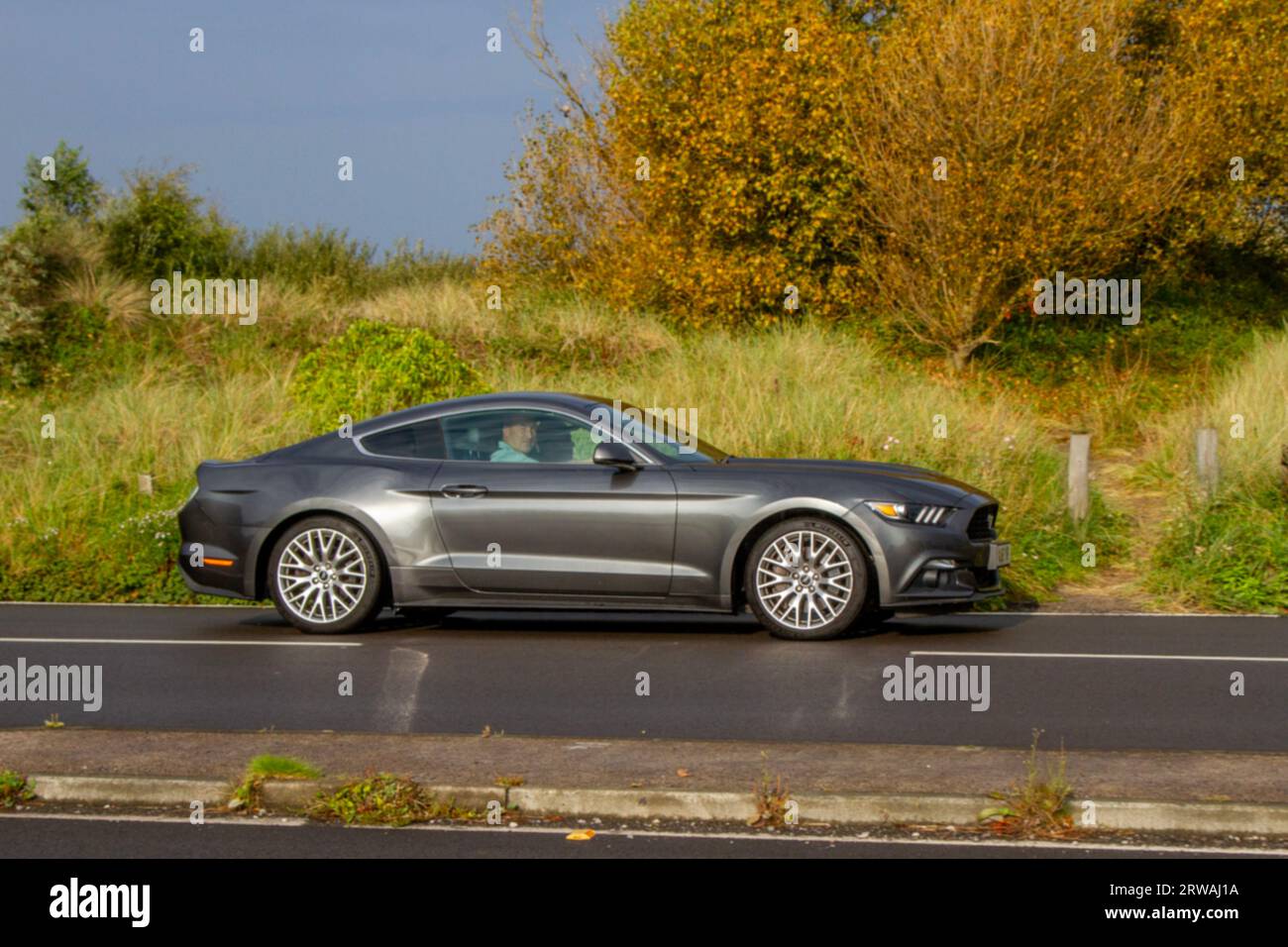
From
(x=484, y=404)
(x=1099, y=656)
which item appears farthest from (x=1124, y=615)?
(x=484, y=404)

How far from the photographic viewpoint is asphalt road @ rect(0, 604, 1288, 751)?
26.6 ft

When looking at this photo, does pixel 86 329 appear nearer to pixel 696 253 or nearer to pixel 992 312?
pixel 696 253

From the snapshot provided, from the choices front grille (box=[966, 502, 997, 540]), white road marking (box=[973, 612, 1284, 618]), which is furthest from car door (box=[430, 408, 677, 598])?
white road marking (box=[973, 612, 1284, 618])

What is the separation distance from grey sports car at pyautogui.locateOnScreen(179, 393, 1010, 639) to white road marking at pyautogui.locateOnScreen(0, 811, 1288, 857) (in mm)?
4559

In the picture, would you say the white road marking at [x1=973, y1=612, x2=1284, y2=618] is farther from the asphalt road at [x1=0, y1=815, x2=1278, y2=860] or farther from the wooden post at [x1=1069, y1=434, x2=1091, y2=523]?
the asphalt road at [x1=0, y1=815, x2=1278, y2=860]

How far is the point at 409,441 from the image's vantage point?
11453 mm

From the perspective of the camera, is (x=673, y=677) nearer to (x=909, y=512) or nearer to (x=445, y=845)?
(x=909, y=512)

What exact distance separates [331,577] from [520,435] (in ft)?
5.12

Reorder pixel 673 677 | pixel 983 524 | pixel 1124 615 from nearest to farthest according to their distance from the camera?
pixel 673 677 < pixel 983 524 < pixel 1124 615

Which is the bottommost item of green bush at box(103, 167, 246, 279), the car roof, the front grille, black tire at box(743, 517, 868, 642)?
→ black tire at box(743, 517, 868, 642)

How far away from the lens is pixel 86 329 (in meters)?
25.7

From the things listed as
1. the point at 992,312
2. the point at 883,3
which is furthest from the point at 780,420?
the point at 883,3

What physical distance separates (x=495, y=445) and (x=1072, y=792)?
19.1 feet

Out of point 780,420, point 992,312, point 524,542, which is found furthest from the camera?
point 992,312
